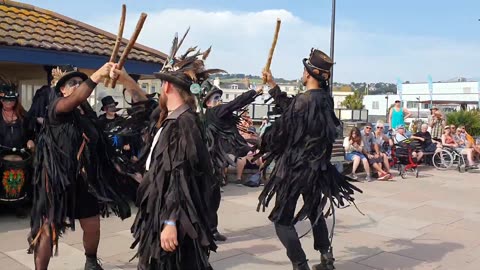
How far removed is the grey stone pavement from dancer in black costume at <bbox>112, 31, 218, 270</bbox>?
1.71 m

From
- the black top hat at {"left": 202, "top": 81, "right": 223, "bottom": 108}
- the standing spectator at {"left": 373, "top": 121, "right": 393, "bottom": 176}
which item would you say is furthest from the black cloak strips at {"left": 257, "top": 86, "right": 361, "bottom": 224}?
the standing spectator at {"left": 373, "top": 121, "right": 393, "bottom": 176}

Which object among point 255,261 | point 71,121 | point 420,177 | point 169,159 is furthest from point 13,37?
point 420,177

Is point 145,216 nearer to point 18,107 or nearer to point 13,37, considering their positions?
point 18,107

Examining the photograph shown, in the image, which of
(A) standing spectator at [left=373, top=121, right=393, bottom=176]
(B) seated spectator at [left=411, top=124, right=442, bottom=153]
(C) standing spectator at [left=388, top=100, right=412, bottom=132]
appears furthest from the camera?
(C) standing spectator at [left=388, top=100, right=412, bottom=132]

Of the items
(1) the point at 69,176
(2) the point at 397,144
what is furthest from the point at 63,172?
(2) the point at 397,144

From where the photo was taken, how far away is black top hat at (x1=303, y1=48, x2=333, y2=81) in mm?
4355

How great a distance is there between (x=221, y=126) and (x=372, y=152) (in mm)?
6396

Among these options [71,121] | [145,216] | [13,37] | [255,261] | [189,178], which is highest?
[13,37]

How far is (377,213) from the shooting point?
723 cm

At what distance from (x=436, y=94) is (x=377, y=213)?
72228 mm

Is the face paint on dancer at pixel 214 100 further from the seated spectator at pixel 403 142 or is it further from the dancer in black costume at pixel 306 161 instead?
the seated spectator at pixel 403 142

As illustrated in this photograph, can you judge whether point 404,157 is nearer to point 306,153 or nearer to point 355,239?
point 355,239

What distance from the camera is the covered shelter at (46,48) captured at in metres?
7.15

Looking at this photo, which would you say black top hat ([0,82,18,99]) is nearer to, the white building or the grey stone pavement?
the grey stone pavement
